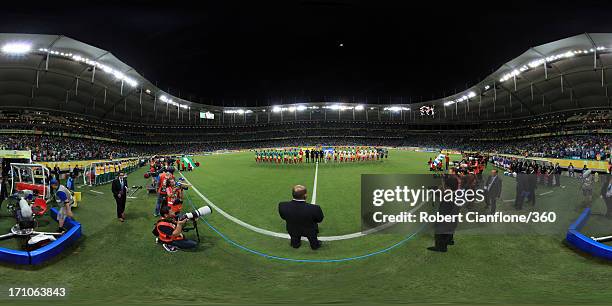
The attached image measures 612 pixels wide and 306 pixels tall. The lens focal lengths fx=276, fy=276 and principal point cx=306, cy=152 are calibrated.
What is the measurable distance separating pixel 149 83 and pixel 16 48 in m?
18.9

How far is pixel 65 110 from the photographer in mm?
45781

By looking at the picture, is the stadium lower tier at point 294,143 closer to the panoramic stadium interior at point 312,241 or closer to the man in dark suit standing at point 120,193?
the panoramic stadium interior at point 312,241

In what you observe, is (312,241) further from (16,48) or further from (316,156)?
(16,48)

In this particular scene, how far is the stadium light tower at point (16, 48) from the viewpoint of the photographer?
27656 millimetres

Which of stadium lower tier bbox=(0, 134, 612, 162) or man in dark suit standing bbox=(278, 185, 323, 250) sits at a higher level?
stadium lower tier bbox=(0, 134, 612, 162)

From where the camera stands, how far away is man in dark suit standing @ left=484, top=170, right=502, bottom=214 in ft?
19.1

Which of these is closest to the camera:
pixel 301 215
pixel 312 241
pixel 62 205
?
pixel 301 215

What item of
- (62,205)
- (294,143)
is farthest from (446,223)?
(294,143)

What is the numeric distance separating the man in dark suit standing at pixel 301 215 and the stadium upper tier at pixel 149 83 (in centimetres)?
3442

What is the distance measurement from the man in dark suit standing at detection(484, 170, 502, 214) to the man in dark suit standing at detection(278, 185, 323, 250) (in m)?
3.65

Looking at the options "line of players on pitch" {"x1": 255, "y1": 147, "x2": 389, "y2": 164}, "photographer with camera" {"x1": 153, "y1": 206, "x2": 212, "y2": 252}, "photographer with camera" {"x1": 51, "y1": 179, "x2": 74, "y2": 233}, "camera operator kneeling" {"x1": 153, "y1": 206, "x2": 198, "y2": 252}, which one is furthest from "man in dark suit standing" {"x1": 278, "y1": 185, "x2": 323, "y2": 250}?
"line of players on pitch" {"x1": 255, "y1": 147, "x2": 389, "y2": 164}

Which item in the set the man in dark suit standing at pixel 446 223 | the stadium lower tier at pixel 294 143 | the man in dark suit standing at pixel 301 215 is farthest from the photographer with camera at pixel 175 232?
the stadium lower tier at pixel 294 143

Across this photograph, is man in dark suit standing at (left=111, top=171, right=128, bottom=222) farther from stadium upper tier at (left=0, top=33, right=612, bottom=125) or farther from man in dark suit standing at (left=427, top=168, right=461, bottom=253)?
stadium upper tier at (left=0, top=33, right=612, bottom=125)

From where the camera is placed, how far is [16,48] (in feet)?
92.8
